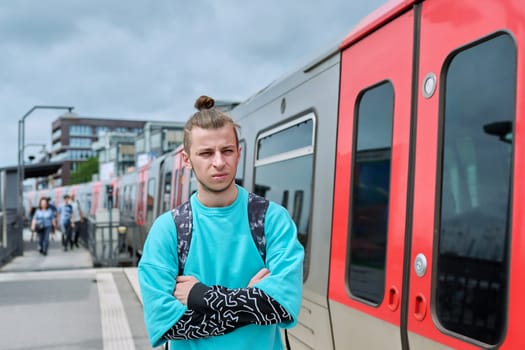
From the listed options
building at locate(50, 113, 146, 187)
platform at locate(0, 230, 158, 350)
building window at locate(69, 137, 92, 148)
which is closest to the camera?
platform at locate(0, 230, 158, 350)

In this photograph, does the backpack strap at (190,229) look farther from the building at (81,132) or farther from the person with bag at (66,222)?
the building at (81,132)

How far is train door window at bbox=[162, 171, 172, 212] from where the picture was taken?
1358 centimetres

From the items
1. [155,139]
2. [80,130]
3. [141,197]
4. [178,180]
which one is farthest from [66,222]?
[80,130]

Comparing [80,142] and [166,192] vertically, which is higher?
[80,142]

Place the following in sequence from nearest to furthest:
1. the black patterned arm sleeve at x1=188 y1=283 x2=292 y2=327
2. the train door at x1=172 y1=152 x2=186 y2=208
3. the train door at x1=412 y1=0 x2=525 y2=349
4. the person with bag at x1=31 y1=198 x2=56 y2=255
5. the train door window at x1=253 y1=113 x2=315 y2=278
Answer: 1. the black patterned arm sleeve at x1=188 y1=283 x2=292 y2=327
2. the train door at x1=412 y1=0 x2=525 y2=349
3. the train door window at x1=253 y1=113 x2=315 y2=278
4. the train door at x1=172 y1=152 x2=186 y2=208
5. the person with bag at x1=31 y1=198 x2=56 y2=255

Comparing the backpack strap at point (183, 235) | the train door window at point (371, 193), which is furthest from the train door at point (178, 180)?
the backpack strap at point (183, 235)

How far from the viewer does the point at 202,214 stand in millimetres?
2002

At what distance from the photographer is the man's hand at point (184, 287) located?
1905 mm

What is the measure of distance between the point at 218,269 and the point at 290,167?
2.83 metres

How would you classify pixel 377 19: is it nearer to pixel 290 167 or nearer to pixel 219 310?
pixel 290 167

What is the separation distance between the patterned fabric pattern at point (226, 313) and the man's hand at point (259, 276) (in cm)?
3

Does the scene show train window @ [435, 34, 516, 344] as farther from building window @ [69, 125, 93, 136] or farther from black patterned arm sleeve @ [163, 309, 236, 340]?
building window @ [69, 125, 93, 136]

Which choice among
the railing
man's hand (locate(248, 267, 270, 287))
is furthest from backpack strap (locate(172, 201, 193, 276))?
the railing

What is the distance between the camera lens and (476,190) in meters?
2.47
